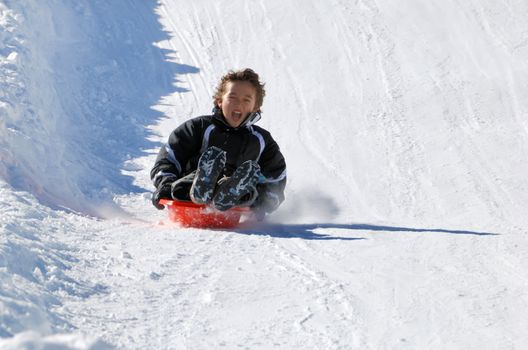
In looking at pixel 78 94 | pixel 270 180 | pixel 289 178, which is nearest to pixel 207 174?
pixel 270 180

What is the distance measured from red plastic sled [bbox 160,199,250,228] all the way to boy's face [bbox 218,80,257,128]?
0.74 m

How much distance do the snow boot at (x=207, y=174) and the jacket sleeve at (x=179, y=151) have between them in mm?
500

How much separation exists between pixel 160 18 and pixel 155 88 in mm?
2335

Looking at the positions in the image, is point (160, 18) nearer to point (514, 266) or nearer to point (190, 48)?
point (190, 48)

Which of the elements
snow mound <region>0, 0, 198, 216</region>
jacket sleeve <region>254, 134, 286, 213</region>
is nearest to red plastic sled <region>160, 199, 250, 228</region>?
jacket sleeve <region>254, 134, 286, 213</region>

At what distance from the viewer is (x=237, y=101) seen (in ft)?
17.1

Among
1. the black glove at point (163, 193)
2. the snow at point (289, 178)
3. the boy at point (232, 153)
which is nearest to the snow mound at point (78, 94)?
the snow at point (289, 178)

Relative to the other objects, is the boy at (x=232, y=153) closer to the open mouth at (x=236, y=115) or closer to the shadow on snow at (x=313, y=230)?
the open mouth at (x=236, y=115)

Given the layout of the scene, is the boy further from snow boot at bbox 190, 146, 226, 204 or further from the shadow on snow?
the shadow on snow

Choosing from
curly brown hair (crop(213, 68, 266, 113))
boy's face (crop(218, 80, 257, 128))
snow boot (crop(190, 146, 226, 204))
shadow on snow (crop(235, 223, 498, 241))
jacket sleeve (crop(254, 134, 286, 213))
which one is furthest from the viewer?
curly brown hair (crop(213, 68, 266, 113))

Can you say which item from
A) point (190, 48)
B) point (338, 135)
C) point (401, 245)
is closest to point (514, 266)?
point (401, 245)

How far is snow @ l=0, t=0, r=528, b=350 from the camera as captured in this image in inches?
106

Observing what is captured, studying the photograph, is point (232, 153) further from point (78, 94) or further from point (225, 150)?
point (78, 94)

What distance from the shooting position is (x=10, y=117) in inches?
224
